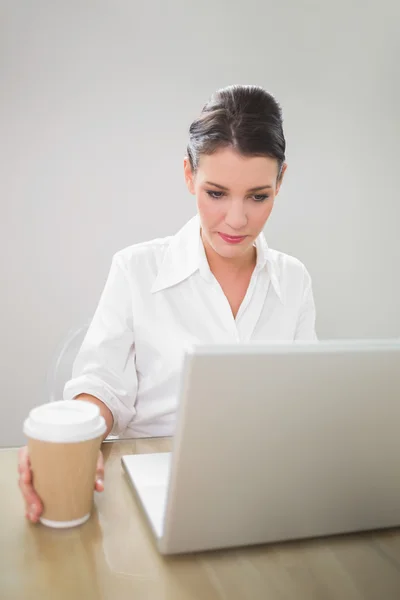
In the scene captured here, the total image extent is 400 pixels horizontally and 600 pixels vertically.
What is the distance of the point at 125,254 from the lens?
1488 mm

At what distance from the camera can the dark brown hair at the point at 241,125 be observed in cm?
125

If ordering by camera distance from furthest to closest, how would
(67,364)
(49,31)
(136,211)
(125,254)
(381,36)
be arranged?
1. (381,36)
2. (136,211)
3. (49,31)
4. (67,364)
5. (125,254)

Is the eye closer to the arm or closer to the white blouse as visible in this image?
Result: the white blouse

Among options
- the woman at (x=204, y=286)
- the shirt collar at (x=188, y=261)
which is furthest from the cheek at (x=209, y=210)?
the shirt collar at (x=188, y=261)

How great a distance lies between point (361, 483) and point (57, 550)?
383mm

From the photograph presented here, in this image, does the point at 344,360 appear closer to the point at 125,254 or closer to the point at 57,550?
the point at 57,550

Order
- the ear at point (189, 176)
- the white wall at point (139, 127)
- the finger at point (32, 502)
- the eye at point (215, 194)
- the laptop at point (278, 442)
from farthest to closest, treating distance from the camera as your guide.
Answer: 1. the white wall at point (139, 127)
2. the ear at point (189, 176)
3. the eye at point (215, 194)
4. the finger at point (32, 502)
5. the laptop at point (278, 442)

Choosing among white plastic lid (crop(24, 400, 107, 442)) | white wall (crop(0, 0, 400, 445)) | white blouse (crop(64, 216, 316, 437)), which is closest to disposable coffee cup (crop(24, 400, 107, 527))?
white plastic lid (crop(24, 400, 107, 442))

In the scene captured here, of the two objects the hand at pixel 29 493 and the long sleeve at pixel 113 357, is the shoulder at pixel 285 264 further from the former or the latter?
the hand at pixel 29 493

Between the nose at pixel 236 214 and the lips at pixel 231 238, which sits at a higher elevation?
the nose at pixel 236 214

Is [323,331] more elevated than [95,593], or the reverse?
[95,593]

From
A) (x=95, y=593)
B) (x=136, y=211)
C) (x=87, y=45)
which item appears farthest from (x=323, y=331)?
(x=95, y=593)

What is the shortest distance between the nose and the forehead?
0.14 ft

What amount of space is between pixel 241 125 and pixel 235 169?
0.35 ft
